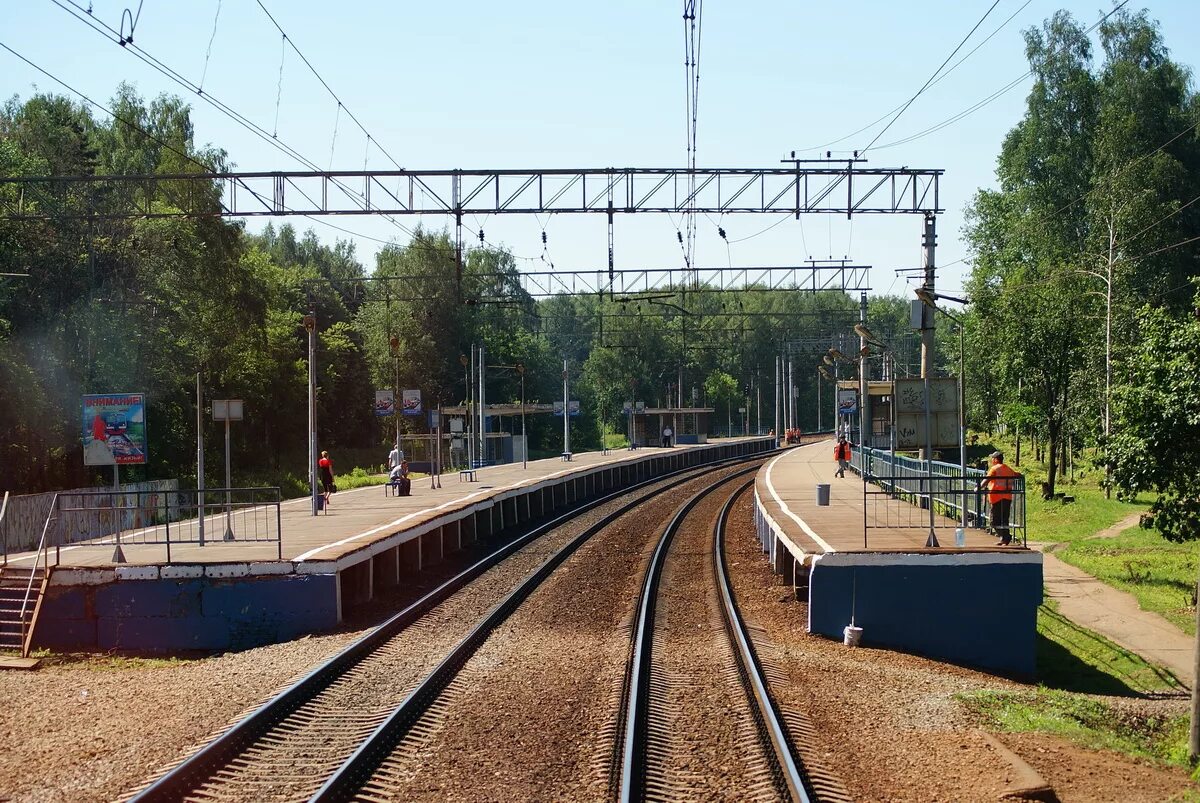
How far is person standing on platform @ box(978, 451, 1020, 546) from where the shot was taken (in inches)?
687

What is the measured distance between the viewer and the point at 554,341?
444 ft

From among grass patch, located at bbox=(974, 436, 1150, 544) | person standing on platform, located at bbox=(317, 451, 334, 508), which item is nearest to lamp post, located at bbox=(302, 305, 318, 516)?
person standing on platform, located at bbox=(317, 451, 334, 508)

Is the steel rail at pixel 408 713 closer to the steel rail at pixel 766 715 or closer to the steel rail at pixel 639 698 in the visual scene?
the steel rail at pixel 639 698

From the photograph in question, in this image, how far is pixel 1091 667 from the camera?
57.2ft

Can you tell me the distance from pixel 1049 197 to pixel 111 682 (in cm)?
4858

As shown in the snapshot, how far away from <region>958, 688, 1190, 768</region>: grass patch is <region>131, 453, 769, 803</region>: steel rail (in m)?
6.16

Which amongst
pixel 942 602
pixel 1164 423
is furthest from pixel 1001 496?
pixel 1164 423

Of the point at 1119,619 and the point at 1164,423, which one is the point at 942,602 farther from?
the point at 1119,619

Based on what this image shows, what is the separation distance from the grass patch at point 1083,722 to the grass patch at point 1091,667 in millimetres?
3390

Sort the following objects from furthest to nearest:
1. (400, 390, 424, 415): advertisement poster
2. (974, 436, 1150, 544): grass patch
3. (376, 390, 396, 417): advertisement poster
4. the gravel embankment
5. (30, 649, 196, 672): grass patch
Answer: (400, 390, 424, 415): advertisement poster < (376, 390, 396, 417): advertisement poster < (974, 436, 1150, 544): grass patch < (30, 649, 196, 672): grass patch < the gravel embankment

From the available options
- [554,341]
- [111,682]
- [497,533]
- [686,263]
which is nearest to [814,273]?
[686,263]

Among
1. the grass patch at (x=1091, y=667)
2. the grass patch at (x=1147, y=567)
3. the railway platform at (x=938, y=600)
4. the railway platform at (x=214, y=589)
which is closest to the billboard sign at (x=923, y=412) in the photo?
the grass patch at (x=1147, y=567)

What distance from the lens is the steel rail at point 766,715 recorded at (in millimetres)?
8409

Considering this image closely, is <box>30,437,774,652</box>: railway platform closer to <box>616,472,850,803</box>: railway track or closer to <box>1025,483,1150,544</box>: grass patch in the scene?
<box>616,472,850,803</box>: railway track
